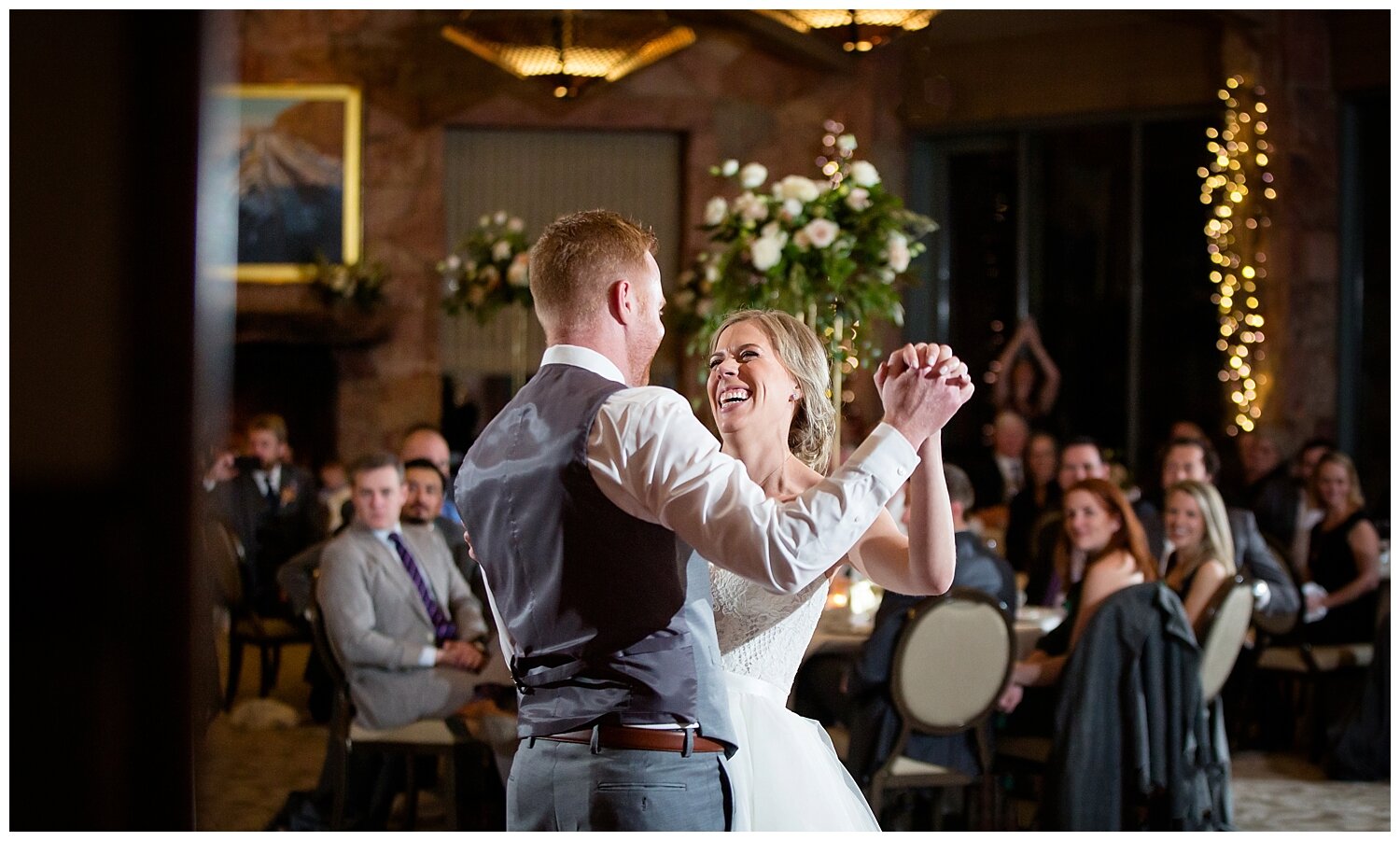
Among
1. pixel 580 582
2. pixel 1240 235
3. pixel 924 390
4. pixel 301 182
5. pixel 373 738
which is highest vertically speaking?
pixel 301 182

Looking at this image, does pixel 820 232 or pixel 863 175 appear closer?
pixel 820 232

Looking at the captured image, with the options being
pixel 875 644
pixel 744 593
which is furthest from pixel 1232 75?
pixel 744 593

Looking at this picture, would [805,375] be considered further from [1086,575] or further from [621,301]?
[1086,575]

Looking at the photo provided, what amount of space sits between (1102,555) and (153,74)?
13.1ft

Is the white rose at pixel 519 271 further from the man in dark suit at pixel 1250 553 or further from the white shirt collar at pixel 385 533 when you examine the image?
the man in dark suit at pixel 1250 553

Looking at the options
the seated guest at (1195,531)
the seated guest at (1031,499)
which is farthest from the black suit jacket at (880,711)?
the seated guest at (1031,499)

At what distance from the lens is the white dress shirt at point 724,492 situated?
152 centimetres

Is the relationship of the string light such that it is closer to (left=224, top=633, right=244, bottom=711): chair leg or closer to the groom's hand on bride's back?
(left=224, top=633, right=244, bottom=711): chair leg

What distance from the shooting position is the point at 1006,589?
15.0 ft

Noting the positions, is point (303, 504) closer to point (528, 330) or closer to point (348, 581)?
point (348, 581)

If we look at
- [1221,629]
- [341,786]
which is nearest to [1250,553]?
[1221,629]

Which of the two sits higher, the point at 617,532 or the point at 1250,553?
the point at 617,532

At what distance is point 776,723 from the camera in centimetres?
212

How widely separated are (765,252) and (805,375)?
7.33 ft
